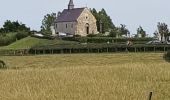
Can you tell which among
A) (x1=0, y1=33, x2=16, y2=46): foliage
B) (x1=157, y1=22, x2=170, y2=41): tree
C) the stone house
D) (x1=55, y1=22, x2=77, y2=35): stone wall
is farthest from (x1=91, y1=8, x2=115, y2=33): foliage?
(x1=0, y1=33, x2=16, y2=46): foliage

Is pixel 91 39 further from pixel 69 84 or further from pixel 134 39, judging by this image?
pixel 69 84

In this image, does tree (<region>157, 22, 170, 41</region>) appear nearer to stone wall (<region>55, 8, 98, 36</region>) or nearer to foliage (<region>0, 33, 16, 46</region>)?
stone wall (<region>55, 8, 98, 36</region>)

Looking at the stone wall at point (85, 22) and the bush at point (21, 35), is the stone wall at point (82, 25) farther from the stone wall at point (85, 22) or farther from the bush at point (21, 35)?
the bush at point (21, 35)

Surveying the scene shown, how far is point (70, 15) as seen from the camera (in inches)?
4555

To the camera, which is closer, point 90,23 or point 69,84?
point 69,84

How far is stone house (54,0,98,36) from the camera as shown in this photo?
112750 millimetres

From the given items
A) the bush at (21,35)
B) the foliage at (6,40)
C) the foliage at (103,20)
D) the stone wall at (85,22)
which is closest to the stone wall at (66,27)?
the stone wall at (85,22)

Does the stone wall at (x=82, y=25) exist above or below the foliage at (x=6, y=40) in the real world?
above

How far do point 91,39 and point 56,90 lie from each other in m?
76.4

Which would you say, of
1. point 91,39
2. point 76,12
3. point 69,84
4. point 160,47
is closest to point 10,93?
point 69,84

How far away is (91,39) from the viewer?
3460 inches

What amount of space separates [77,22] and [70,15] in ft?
15.1

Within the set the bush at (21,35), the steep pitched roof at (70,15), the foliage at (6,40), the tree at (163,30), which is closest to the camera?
the foliage at (6,40)

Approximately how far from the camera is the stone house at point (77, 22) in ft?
370
